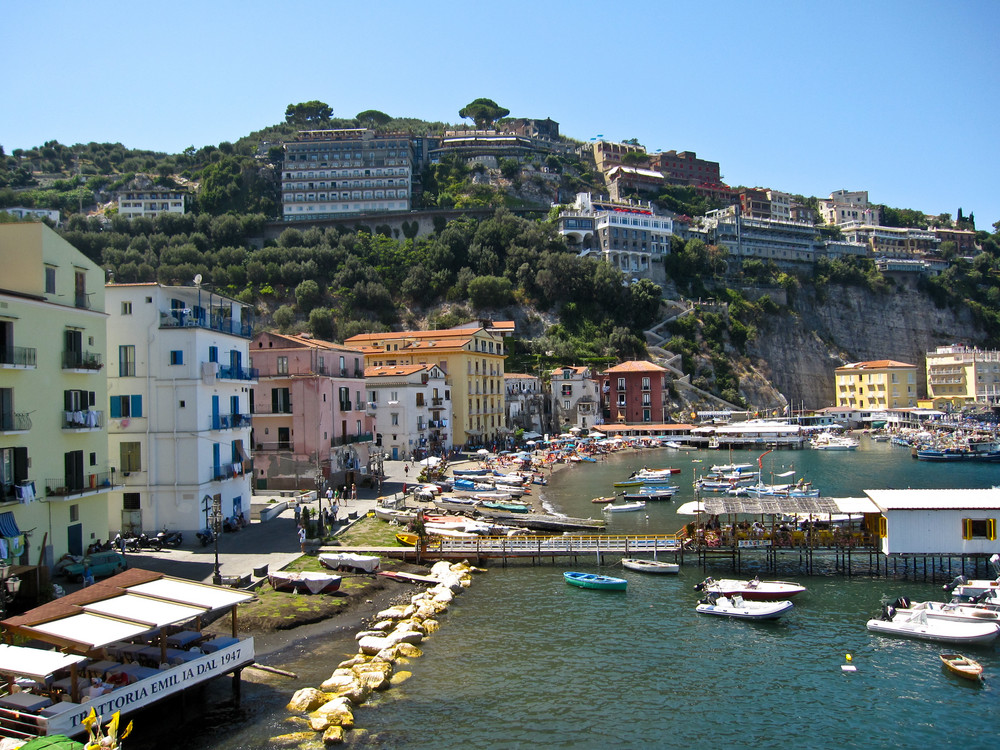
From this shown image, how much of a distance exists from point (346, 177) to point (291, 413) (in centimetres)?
9582

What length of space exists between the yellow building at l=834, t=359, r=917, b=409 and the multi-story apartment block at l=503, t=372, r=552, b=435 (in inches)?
2299

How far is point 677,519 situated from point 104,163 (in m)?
157

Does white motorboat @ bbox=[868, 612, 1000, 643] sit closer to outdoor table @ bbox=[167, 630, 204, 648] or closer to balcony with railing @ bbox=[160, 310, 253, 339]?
outdoor table @ bbox=[167, 630, 204, 648]

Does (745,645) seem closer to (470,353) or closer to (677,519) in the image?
(677,519)

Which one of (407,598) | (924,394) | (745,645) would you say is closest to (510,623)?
(407,598)

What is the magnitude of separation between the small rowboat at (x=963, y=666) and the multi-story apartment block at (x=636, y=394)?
7769 cm

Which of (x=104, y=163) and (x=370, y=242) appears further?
(x=104, y=163)

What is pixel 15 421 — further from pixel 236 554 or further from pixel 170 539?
pixel 236 554

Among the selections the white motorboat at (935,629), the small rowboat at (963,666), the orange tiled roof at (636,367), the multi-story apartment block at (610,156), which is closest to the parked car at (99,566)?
the white motorboat at (935,629)

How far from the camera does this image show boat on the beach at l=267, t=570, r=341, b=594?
27.1 meters

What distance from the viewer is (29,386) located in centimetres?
2480

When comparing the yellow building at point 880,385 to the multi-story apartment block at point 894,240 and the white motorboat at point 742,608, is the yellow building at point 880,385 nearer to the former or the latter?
the multi-story apartment block at point 894,240

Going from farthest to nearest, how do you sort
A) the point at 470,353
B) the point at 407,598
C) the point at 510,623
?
the point at 470,353 → the point at 407,598 → the point at 510,623

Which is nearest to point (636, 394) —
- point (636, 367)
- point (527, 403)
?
point (636, 367)
